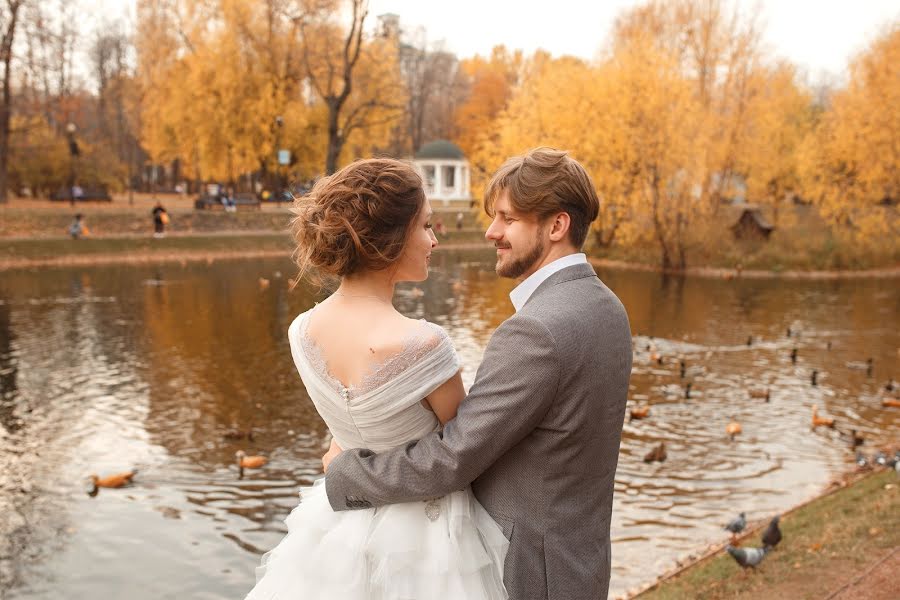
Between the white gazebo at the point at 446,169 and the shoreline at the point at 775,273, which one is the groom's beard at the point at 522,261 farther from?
the white gazebo at the point at 446,169

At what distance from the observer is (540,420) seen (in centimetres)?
221

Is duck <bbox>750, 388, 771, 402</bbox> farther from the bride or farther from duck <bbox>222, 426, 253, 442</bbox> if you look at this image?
the bride

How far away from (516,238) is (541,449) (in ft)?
2.01

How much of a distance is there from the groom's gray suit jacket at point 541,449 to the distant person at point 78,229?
33055mm

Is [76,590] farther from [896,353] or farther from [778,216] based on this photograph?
[778,216]

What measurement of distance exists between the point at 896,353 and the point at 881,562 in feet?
40.2

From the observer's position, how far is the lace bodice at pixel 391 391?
90.6 inches

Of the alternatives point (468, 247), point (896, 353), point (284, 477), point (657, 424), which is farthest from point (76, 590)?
point (468, 247)

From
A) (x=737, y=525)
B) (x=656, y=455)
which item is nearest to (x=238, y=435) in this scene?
(x=656, y=455)

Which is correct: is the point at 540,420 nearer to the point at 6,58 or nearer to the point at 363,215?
the point at 363,215

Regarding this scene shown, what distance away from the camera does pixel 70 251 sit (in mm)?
30281

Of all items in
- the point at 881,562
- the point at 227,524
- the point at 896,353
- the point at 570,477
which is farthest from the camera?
the point at 896,353

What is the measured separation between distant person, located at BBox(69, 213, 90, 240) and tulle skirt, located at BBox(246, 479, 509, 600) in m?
32.9

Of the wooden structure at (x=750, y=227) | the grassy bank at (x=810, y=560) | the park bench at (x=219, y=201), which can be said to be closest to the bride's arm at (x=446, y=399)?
the grassy bank at (x=810, y=560)
